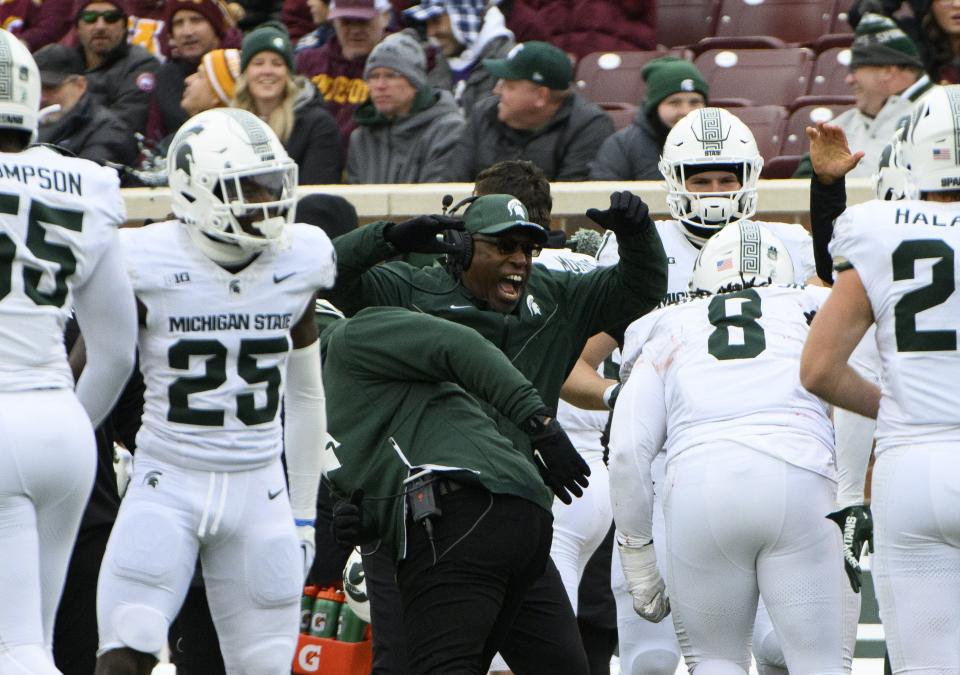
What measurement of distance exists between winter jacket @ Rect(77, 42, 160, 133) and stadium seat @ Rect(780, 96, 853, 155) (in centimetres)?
320

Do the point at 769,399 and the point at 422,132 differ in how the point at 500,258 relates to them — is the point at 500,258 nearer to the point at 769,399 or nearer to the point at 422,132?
the point at 769,399

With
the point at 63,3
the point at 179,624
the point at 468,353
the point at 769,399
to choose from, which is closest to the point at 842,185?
the point at 769,399

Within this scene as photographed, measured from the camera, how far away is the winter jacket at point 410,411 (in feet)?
14.5

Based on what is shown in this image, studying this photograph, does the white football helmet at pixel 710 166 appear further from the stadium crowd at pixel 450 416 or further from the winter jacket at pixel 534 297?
the winter jacket at pixel 534 297

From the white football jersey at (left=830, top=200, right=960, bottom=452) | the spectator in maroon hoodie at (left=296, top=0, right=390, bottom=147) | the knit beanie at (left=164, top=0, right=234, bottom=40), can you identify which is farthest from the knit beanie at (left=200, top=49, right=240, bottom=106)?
the white football jersey at (left=830, top=200, right=960, bottom=452)

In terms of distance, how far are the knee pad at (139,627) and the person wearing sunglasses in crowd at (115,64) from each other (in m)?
5.20

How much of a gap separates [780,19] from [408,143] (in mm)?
2933

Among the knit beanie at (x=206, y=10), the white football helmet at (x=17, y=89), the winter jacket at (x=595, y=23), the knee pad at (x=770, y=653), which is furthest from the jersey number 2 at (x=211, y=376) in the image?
the winter jacket at (x=595, y=23)

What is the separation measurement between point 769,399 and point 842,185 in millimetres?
906

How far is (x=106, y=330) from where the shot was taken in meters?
4.33

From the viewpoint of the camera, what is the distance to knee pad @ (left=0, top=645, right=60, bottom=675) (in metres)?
3.99

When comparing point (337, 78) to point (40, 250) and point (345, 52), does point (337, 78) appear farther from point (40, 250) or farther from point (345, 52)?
point (40, 250)

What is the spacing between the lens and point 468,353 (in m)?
4.38

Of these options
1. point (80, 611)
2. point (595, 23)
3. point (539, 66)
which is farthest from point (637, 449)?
point (595, 23)
